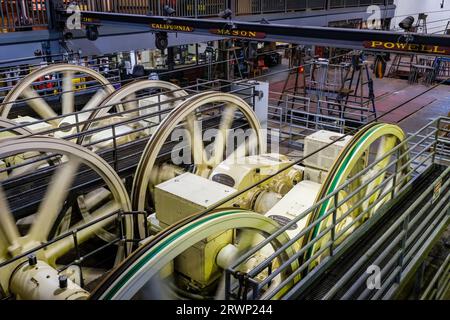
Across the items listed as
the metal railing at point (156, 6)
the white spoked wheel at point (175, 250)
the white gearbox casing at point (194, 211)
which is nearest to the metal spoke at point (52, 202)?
the white gearbox casing at point (194, 211)

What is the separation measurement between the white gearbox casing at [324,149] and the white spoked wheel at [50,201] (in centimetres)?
299

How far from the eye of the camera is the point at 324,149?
652 centimetres

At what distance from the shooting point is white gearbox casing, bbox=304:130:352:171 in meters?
6.53

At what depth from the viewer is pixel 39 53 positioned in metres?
10.0

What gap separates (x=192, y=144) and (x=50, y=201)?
9.01 ft

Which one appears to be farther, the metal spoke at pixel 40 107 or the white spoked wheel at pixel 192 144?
the metal spoke at pixel 40 107

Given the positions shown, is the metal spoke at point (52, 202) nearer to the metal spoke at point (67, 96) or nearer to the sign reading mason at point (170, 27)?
the metal spoke at point (67, 96)

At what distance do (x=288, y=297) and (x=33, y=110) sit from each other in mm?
7589

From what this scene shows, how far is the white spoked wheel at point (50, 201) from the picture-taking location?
15.4ft

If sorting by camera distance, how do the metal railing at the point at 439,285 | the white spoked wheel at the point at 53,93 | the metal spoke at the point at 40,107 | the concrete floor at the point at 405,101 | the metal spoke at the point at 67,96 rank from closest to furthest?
1. the metal railing at the point at 439,285
2. the white spoked wheel at the point at 53,93
3. the metal spoke at the point at 40,107
4. the metal spoke at the point at 67,96
5. the concrete floor at the point at 405,101

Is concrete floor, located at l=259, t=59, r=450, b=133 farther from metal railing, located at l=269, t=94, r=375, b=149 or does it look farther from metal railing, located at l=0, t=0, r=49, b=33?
metal railing, located at l=0, t=0, r=49, b=33

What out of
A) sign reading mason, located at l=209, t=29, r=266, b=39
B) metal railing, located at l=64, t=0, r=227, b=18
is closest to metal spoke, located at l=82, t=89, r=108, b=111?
sign reading mason, located at l=209, t=29, r=266, b=39

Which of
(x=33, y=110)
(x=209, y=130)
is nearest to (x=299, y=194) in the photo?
(x=209, y=130)

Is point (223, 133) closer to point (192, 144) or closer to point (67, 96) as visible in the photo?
point (192, 144)
